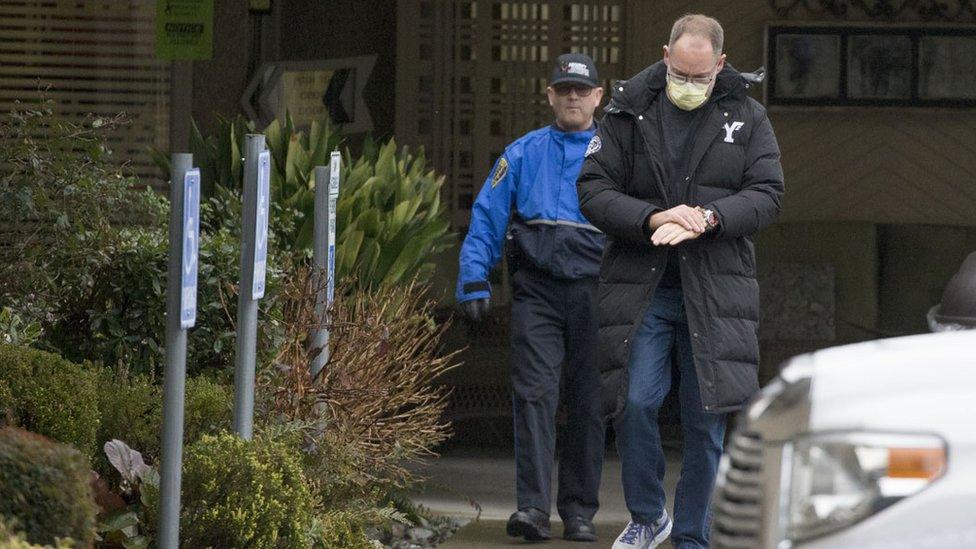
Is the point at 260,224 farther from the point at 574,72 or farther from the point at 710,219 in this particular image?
the point at 574,72

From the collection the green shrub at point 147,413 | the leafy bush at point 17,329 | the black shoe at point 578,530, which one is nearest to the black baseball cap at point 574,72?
the black shoe at point 578,530

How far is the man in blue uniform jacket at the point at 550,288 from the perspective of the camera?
7531 mm

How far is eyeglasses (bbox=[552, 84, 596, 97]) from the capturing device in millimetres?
7676

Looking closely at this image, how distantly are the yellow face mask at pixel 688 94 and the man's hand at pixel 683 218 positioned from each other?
1.29 feet

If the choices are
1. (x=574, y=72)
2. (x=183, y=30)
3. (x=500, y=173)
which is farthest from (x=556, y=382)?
(x=183, y=30)

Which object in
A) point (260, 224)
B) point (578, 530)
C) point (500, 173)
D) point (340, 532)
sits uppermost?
point (500, 173)

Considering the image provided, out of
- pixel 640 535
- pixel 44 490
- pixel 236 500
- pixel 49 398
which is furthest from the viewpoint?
pixel 640 535

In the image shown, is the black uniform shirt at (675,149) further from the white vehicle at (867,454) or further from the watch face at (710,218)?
the white vehicle at (867,454)

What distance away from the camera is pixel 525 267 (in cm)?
767

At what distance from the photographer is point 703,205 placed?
6641 millimetres

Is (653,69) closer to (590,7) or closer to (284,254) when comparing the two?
(284,254)

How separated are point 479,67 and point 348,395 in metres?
4.59

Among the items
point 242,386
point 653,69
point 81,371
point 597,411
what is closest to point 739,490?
point 242,386

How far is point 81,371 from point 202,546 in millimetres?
740
